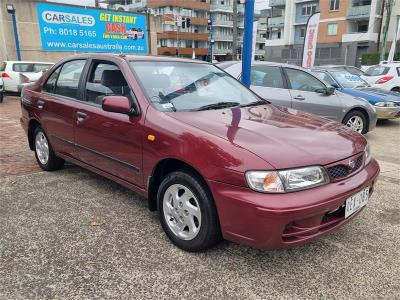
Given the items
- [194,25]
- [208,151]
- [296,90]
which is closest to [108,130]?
[208,151]

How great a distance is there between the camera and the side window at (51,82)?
15.1ft

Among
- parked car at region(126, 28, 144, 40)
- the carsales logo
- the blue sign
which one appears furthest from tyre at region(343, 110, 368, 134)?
parked car at region(126, 28, 144, 40)

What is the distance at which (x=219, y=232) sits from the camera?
2748 mm

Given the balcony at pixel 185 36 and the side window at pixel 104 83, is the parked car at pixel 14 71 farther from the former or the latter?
the balcony at pixel 185 36

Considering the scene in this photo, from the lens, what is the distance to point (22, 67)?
1383cm

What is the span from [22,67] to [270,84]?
10.8 m

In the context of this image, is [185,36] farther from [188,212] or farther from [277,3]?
[188,212]

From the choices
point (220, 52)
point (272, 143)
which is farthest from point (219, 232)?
point (220, 52)

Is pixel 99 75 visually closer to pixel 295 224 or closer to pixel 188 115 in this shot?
pixel 188 115

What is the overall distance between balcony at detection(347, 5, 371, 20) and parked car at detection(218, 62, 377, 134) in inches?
1558

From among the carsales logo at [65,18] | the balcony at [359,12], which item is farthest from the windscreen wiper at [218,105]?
the balcony at [359,12]

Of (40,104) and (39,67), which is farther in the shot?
(39,67)

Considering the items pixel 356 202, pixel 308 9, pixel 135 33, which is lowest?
pixel 356 202

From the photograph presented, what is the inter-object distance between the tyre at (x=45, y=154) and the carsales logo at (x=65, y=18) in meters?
18.1
